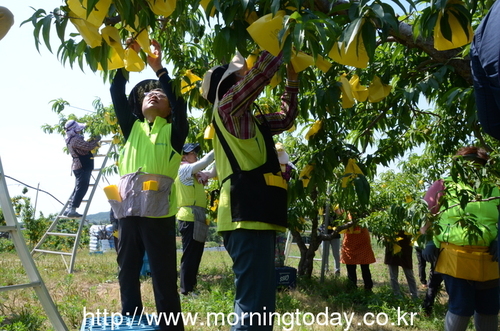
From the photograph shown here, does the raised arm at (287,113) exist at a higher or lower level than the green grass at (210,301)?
higher

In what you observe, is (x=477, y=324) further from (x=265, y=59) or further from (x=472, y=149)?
(x=265, y=59)

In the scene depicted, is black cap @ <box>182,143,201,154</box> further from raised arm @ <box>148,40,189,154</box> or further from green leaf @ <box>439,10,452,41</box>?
green leaf @ <box>439,10,452,41</box>

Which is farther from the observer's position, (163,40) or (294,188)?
(163,40)

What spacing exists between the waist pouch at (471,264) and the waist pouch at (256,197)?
4.20 feet

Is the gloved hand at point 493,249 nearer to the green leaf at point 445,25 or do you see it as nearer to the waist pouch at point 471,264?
the waist pouch at point 471,264

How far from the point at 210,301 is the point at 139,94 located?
79.0 inches

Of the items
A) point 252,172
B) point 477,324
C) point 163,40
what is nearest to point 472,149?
point 477,324

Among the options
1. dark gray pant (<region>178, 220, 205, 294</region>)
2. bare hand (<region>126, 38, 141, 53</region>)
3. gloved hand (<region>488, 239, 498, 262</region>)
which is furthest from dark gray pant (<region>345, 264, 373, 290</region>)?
bare hand (<region>126, 38, 141, 53</region>)

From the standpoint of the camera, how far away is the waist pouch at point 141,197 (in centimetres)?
243

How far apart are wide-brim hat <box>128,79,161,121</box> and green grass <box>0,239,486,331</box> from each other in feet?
4.67

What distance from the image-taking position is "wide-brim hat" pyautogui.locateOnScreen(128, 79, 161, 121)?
284 centimetres

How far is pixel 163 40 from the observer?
9.27 ft

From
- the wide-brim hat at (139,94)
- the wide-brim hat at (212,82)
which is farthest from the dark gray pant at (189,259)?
the wide-brim hat at (212,82)

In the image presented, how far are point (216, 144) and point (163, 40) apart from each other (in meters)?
1.07
